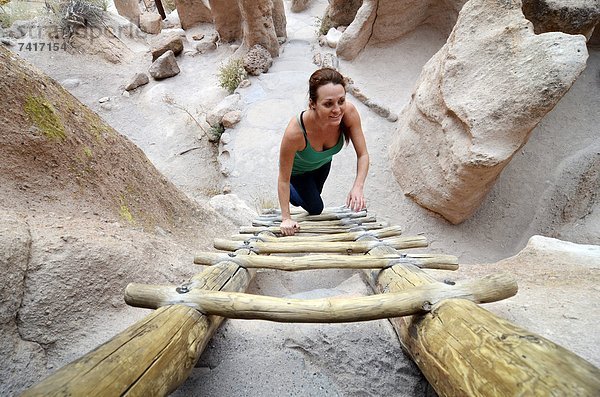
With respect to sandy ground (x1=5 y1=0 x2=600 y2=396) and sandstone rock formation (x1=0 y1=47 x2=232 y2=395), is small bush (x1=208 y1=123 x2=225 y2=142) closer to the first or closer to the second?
sandy ground (x1=5 y1=0 x2=600 y2=396)

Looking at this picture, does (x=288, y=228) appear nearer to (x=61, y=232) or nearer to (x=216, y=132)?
(x=61, y=232)

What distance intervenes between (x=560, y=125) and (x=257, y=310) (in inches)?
136

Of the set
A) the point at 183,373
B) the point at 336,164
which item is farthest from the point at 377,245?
the point at 336,164

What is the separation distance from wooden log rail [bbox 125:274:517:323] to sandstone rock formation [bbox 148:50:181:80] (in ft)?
20.6

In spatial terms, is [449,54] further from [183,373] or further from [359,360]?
[183,373]

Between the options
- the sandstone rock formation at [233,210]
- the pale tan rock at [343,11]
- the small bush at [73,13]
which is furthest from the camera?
the small bush at [73,13]

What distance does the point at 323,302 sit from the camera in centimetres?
86

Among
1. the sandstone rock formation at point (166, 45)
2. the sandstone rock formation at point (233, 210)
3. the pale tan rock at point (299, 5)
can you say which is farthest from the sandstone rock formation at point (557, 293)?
the pale tan rock at point (299, 5)

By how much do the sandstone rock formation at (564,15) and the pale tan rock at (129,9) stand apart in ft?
29.0

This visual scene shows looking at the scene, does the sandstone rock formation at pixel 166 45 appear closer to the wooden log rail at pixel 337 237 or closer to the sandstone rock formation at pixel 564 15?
the sandstone rock formation at pixel 564 15

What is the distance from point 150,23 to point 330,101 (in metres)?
8.48

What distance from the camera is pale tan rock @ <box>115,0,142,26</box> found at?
28.3 ft

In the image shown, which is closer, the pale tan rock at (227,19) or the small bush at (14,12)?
the pale tan rock at (227,19)

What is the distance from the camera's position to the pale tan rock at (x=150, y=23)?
326 inches
